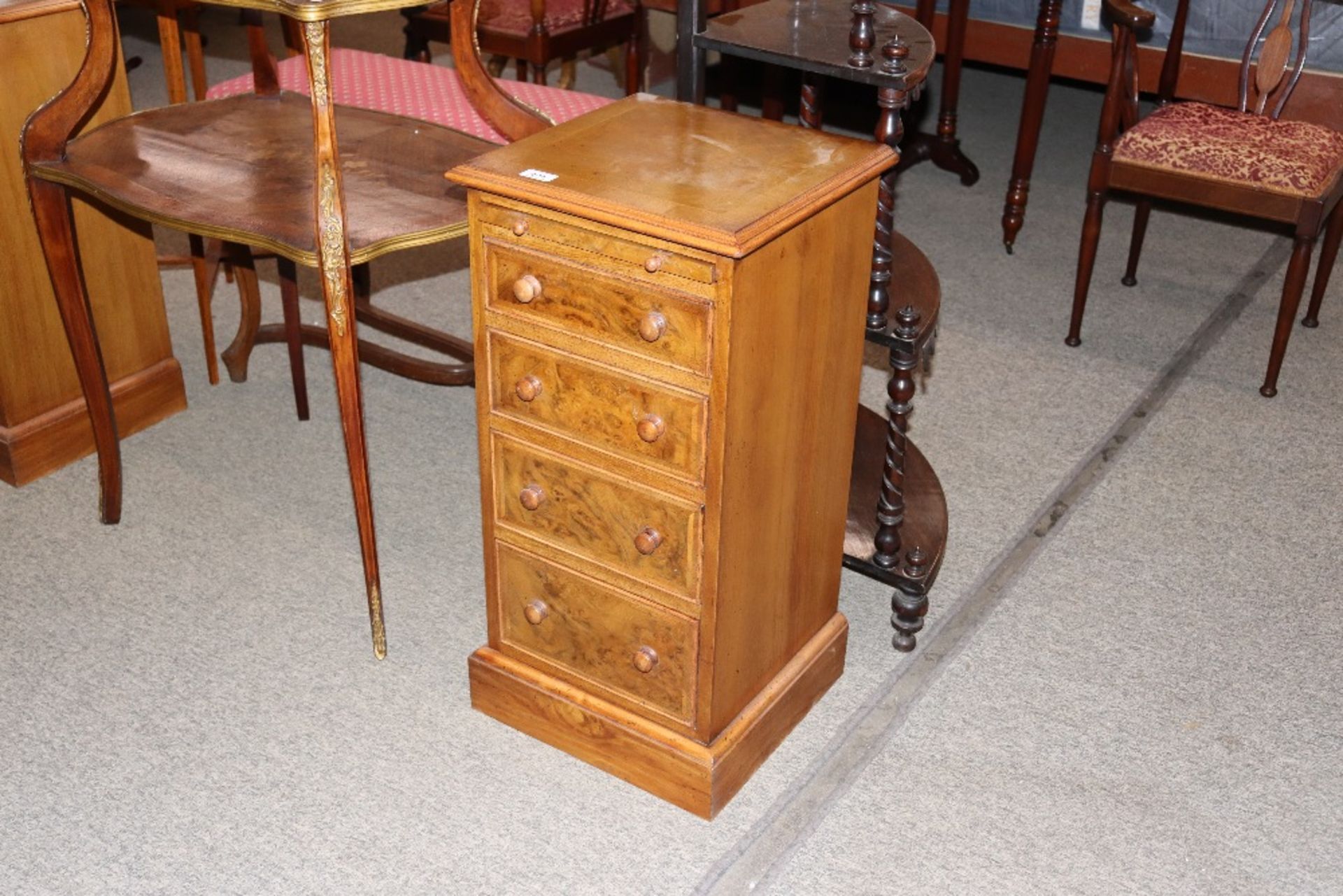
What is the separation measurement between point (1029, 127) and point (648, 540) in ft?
8.00

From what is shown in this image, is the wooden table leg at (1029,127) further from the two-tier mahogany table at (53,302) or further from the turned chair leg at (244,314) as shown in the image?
the two-tier mahogany table at (53,302)

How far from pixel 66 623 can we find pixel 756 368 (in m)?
1.41

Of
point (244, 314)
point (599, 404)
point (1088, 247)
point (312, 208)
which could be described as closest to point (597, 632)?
point (599, 404)

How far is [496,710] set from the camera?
235cm

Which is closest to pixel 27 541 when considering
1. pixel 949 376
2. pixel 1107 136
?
Answer: pixel 949 376

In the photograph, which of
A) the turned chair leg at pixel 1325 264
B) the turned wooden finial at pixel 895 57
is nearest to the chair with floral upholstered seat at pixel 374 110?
the turned wooden finial at pixel 895 57

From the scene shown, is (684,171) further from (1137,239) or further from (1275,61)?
(1137,239)

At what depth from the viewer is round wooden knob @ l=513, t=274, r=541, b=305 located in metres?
1.94

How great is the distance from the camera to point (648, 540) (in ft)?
6.59

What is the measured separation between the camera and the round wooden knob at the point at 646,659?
2.11 metres

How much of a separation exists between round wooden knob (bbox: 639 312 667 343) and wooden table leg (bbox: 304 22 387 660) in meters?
0.51

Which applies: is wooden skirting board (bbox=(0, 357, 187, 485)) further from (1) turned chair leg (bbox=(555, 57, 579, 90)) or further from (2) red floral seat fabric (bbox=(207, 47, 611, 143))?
(1) turned chair leg (bbox=(555, 57, 579, 90))

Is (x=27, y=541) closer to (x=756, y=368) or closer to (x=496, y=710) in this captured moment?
(x=496, y=710)

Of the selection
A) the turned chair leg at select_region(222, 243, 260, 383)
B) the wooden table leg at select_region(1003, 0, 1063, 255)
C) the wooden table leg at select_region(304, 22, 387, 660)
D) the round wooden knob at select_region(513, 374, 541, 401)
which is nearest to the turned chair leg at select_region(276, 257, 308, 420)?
the turned chair leg at select_region(222, 243, 260, 383)
